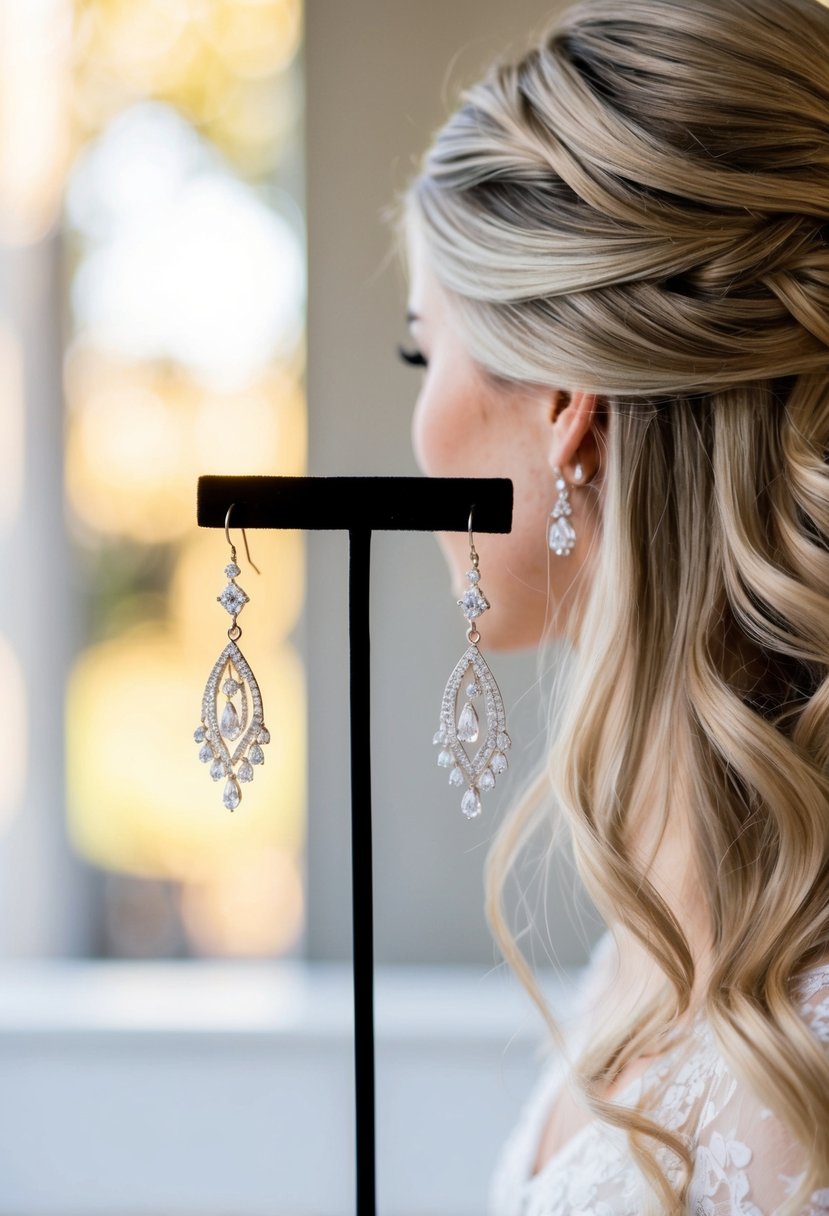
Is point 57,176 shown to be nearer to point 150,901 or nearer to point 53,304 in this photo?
point 53,304

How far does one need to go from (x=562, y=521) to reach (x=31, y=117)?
1128mm

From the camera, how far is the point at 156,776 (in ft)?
4.69

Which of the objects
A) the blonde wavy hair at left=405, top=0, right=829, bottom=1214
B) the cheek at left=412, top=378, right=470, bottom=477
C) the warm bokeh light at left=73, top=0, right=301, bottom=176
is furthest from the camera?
the warm bokeh light at left=73, top=0, right=301, bottom=176

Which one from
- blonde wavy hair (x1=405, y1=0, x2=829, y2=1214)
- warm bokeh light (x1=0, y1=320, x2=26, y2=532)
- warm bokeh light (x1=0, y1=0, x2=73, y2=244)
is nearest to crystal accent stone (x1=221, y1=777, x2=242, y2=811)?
blonde wavy hair (x1=405, y1=0, x2=829, y2=1214)

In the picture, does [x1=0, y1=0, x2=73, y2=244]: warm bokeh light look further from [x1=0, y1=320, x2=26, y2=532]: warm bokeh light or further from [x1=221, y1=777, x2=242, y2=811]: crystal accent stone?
[x1=221, y1=777, x2=242, y2=811]: crystal accent stone

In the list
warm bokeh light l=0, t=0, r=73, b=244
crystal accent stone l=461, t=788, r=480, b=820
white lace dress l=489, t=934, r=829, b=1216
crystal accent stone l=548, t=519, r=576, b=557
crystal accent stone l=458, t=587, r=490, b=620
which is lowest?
white lace dress l=489, t=934, r=829, b=1216

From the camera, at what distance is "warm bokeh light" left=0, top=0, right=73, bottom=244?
4.50 ft

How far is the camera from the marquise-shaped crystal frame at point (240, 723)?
1.57ft

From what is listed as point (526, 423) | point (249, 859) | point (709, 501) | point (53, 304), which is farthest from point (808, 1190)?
point (53, 304)

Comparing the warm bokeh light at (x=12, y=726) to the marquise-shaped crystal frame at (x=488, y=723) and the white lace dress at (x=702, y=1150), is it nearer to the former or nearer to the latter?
the white lace dress at (x=702, y=1150)

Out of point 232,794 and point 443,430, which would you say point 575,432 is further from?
point 232,794

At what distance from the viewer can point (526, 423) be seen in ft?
Answer: 2.44

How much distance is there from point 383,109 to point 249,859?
1048 millimetres

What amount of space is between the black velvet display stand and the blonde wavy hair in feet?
0.78
